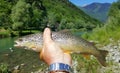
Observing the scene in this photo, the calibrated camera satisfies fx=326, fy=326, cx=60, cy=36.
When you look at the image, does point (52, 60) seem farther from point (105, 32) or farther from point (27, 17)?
point (27, 17)

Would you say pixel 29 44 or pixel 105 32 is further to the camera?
pixel 105 32

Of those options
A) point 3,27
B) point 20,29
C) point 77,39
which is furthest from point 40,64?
point 3,27

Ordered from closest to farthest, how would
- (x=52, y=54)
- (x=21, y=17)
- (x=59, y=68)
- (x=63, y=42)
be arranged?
(x=59, y=68) → (x=52, y=54) → (x=63, y=42) → (x=21, y=17)

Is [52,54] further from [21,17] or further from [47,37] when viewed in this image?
[21,17]

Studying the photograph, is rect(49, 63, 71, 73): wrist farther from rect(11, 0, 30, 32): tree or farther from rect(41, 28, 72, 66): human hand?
rect(11, 0, 30, 32): tree

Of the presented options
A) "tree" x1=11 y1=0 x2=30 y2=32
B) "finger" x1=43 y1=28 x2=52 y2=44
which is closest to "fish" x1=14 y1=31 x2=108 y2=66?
"finger" x1=43 y1=28 x2=52 y2=44

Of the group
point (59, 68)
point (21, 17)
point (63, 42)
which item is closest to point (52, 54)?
point (59, 68)

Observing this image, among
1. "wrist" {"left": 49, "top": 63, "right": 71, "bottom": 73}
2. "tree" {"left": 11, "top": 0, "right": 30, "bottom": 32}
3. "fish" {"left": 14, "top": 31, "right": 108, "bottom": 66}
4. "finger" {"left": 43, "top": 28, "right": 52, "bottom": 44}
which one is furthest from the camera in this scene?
"tree" {"left": 11, "top": 0, "right": 30, "bottom": 32}

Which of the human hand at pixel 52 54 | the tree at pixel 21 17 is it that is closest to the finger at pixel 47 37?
the human hand at pixel 52 54

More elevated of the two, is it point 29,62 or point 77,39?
point 77,39
